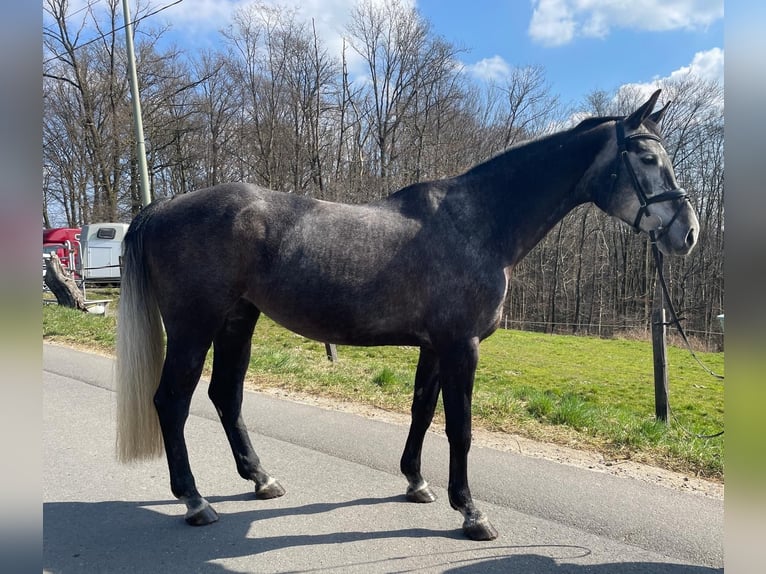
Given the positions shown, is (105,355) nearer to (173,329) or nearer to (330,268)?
(173,329)

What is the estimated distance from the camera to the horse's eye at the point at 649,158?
2602 millimetres

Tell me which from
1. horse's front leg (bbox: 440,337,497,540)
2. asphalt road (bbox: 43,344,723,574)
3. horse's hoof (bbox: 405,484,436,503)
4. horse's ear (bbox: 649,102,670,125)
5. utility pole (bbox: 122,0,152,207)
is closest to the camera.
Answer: asphalt road (bbox: 43,344,723,574)

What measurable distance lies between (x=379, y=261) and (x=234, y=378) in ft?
4.62

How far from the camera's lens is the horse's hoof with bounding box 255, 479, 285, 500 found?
3.12 m

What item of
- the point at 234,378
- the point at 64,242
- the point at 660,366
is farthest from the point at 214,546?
the point at 64,242

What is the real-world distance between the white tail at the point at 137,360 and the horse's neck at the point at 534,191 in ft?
7.06

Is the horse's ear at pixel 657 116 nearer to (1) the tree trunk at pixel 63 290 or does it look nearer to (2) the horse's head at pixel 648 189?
(2) the horse's head at pixel 648 189

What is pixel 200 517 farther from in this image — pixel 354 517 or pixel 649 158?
pixel 649 158

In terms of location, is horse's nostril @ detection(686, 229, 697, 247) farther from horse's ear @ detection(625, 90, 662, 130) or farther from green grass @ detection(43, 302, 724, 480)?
green grass @ detection(43, 302, 724, 480)

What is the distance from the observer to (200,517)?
2.81m

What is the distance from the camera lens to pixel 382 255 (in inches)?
108

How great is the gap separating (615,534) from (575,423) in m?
1.84

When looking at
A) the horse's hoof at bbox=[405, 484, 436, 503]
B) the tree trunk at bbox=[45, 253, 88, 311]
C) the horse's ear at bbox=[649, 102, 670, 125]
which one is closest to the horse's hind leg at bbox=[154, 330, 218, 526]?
the horse's hoof at bbox=[405, 484, 436, 503]

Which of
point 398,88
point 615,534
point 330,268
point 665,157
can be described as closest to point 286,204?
point 330,268
